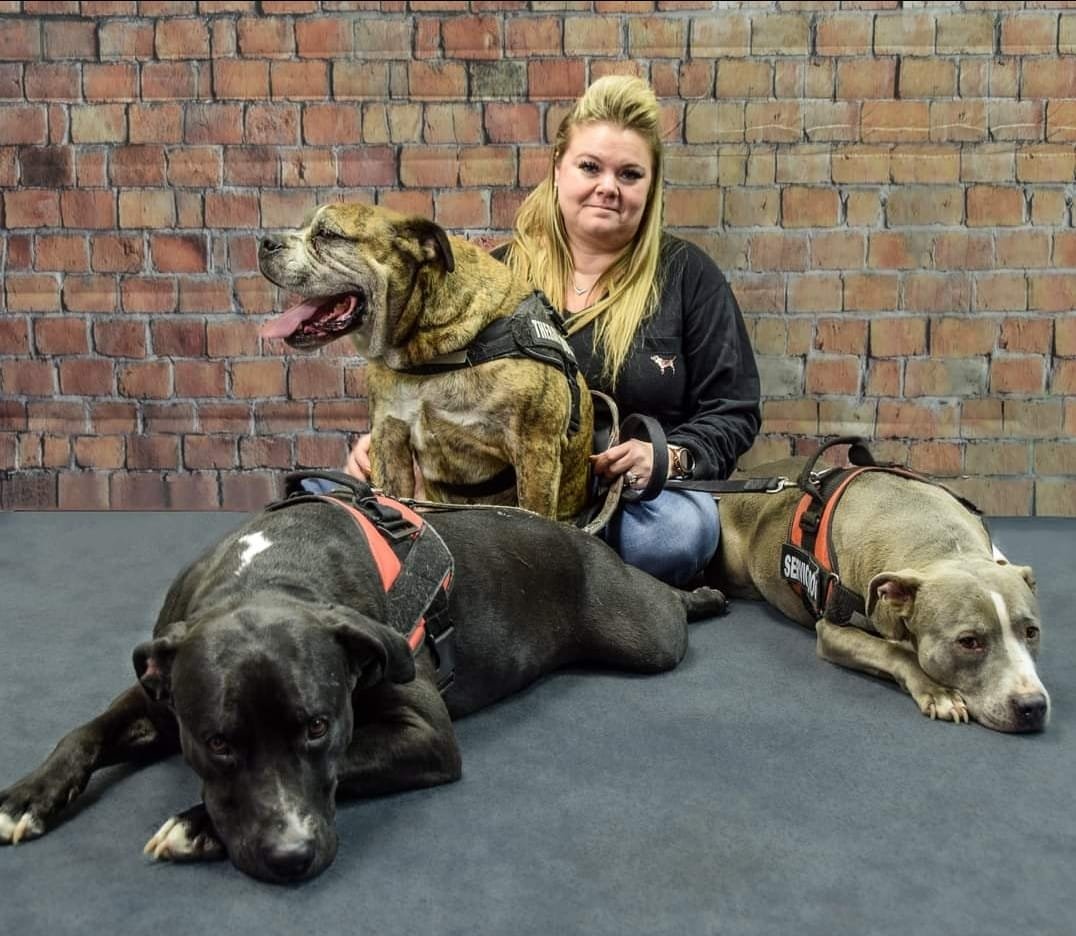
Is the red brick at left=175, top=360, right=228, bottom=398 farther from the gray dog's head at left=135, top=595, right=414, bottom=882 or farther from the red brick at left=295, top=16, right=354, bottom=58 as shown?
the gray dog's head at left=135, top=595, right=414, bottom=882

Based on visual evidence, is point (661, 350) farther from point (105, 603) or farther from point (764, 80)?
point (105, 603)

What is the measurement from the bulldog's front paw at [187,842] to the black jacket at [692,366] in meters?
2.10

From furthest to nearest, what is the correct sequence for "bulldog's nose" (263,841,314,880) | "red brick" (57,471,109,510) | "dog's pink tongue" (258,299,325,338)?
"red brick" (57,471,109,510)
"dog's pink tongue" (258,299,325,338)
"bulldog's nose" (263,841,314,880)

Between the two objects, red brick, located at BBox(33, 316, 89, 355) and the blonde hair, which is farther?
red brick, located at BBox(33, 316, 89, 355)

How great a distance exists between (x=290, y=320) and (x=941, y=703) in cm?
192

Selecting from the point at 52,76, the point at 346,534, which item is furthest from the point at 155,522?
the point at 346,534

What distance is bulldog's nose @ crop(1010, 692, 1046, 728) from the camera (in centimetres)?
230

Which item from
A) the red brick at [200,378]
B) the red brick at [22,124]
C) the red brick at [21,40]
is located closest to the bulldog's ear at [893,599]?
the red brick at [200,378]

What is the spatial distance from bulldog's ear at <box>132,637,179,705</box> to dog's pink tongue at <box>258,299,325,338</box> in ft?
4.23

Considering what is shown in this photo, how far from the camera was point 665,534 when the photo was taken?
332 cm

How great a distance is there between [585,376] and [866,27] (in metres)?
2.13

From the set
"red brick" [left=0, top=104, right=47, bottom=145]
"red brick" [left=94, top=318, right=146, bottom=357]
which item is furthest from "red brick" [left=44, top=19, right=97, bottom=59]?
"red brick" [left=94, top=318, right=146, bottom=357]

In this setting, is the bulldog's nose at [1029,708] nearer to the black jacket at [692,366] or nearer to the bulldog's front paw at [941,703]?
the bulldog's front paw at [941,703]

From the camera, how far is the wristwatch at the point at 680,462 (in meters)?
3.40
